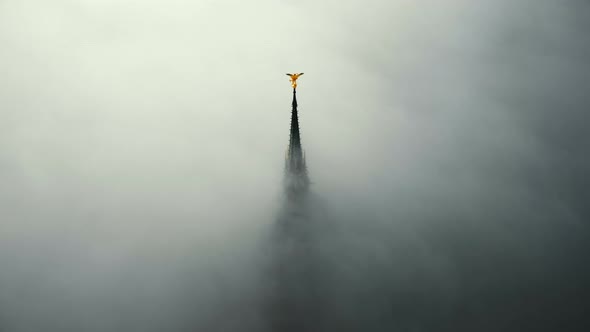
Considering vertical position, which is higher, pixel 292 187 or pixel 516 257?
pixel 292 187

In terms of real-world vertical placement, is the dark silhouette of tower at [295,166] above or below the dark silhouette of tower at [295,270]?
above

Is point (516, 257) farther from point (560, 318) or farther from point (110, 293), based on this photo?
point (110, 293)

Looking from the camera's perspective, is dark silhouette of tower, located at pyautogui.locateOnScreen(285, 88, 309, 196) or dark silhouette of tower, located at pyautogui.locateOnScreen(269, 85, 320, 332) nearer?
dark silhouette of tower, located at pyautogui.locateOnScreen(285, 88, 309, 196)

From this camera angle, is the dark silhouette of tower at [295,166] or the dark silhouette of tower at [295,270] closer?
the dark silhouette of tower at [295,166]

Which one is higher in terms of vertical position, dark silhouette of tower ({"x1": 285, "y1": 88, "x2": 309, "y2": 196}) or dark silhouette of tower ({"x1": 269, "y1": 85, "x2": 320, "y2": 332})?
dark silhouette of tower ({"x1": 285, "y1": 88, "x2": 309, "y2": 196})

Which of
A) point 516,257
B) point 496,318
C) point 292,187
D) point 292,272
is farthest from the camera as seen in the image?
point 516,257

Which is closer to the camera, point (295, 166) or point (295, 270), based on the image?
point (295, 166)

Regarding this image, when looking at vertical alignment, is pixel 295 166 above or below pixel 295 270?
above

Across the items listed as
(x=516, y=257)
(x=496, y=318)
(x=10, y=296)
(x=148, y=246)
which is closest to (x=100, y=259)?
(x=148, y=246)
